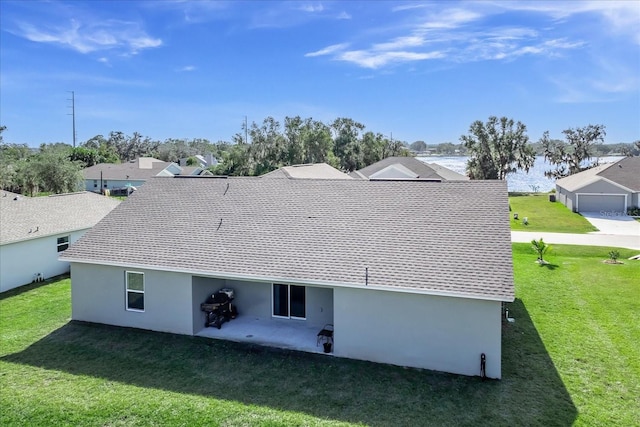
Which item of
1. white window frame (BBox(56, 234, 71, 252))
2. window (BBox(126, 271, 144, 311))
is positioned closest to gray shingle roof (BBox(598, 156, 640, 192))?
window (BBox(126, 271, 144, 311))

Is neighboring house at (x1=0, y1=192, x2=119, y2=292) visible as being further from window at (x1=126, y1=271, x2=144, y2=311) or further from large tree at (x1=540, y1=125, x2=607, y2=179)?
large tree at (x1=540, y1=125, x2=607, y2=179)

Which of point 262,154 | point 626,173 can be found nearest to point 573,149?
point 626,173

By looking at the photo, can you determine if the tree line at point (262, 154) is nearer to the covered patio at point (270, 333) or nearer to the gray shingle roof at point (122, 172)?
the gray shingle roof at point (122, 172)

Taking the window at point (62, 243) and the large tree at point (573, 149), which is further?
the large tree at point (573, 149)

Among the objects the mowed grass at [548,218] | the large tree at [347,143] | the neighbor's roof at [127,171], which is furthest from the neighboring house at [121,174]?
the mowed grass at [548,218]

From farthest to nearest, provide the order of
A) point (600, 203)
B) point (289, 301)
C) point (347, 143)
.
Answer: point (347, 143)
point (600, 203)
point (289, 301)

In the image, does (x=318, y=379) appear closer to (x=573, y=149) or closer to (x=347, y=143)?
(x=347, y=143)
